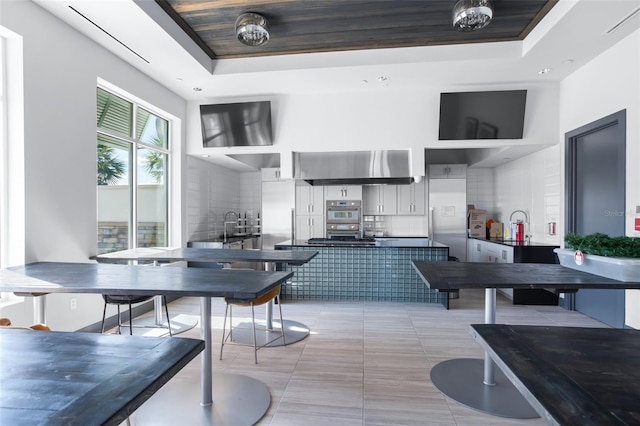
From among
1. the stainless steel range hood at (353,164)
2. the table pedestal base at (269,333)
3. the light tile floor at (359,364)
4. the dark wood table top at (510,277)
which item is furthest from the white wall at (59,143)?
the dark wood table top at (510,277)

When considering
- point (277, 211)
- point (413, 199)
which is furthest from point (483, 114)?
point (277, 211)

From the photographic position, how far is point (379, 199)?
673 cm

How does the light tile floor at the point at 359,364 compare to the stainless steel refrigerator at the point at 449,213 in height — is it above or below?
below

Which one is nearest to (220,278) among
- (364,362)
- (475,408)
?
(364,362)

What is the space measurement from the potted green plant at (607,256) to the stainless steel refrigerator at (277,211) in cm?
506

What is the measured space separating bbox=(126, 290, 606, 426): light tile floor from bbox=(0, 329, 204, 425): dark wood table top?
1157 millimetres

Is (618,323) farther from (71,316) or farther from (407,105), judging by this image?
(71,316)

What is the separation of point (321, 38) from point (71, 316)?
376 centimetres

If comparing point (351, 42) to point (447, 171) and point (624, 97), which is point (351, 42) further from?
point (447, 171)

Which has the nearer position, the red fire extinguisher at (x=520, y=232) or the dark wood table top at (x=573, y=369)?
the dark wood table top at (x=573, y=369)

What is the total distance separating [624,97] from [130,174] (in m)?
5.49

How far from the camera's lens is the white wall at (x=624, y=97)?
3.15 metres

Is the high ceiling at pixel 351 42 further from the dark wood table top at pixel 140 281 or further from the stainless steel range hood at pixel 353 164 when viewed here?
the dark wood table top at pixel 140 281

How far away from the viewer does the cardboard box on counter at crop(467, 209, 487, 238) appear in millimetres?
6145
